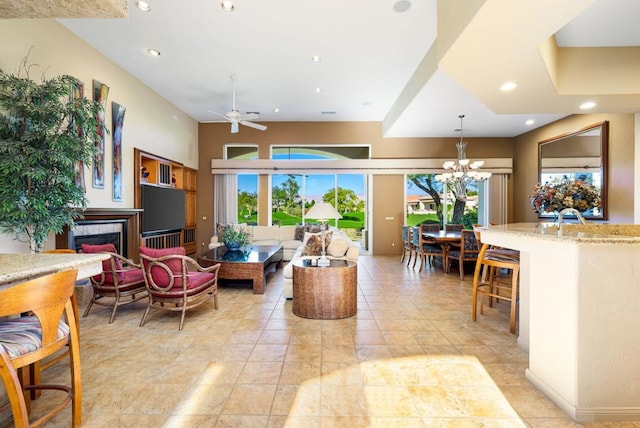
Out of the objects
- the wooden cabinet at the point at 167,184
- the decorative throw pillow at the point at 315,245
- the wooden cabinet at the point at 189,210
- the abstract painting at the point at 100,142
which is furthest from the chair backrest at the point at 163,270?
the wooden cabinet at the point at 189,210

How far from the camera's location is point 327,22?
Result: 12.5 feet

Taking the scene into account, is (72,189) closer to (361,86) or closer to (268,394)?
(268,394)

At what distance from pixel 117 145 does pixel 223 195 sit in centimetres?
325

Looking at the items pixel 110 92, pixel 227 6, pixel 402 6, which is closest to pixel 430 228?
pixel 402 6

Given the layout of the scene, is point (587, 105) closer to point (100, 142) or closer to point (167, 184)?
point (100, 142)

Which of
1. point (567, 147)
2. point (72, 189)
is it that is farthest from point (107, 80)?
point (567, 147)

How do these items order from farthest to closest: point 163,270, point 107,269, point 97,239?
point 97,239 < point 107,269 < point 163,270

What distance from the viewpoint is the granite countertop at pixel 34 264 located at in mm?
1438

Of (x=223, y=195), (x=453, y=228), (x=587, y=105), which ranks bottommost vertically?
(x=453, y=228)

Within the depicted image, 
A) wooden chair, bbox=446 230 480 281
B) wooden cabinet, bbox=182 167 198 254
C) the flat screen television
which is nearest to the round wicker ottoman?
wooden chair, bbox=446 230 480 281

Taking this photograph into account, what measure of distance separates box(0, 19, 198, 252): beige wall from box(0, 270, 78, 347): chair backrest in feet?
8.80

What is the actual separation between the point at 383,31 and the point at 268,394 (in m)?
4.38

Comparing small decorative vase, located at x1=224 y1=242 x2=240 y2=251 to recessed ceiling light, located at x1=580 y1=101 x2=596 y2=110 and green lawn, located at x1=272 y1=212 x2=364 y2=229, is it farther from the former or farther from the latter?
recessed ceiling light, located at x1=580 y1=101 x2=596 y2=110

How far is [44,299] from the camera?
1.38 m
